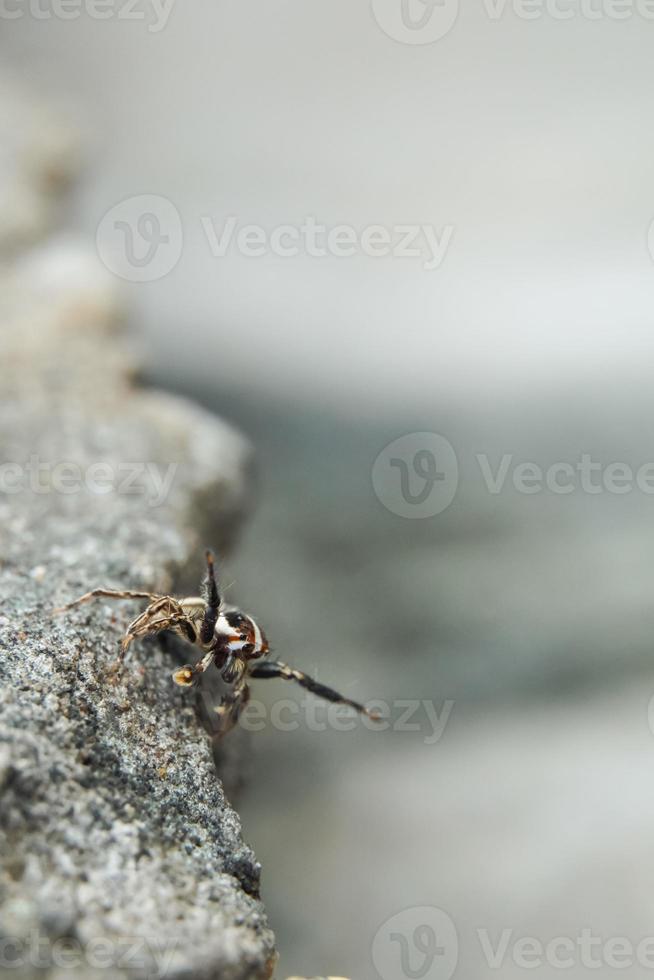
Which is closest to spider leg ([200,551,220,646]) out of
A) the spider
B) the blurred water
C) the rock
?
the spider

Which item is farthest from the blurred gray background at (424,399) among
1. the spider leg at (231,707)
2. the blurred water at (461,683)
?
the spider leg at (231,707)

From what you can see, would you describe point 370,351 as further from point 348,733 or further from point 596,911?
point 596,911

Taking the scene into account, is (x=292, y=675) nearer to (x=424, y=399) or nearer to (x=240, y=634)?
(x=240, y=634)

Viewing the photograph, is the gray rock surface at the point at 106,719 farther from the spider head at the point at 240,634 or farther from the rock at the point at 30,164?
the rock at the point at 30,164

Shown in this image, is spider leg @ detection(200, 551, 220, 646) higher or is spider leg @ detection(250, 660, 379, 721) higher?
spider leg @ detection(200, 551, 220, 646)

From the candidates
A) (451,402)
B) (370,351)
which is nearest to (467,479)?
(451,402)

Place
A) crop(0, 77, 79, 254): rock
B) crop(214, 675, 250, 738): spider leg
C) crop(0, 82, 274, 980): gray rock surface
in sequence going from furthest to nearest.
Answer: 1. crop(0, 77, 79, 254): rock
2. crop(214, 675, 250, 738): spider leg
3. crop(0, 82, 274, 980): gray rock surface

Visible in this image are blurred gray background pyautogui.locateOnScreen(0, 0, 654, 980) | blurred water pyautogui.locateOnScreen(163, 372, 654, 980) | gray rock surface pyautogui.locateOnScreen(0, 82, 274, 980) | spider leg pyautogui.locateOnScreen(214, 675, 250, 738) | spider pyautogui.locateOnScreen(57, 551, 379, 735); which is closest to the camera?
gray rock surface pyautogui.locateOnScreen(0, 82, 274, 980)

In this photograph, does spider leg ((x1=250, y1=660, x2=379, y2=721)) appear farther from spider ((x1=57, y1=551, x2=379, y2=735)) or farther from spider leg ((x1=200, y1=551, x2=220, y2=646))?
spider leg ((x1=200, y1=551, x2=220, y2=646))
